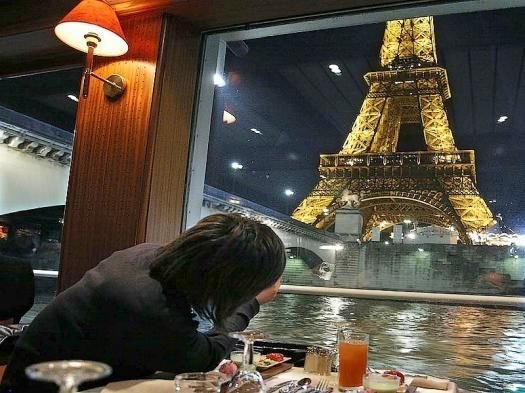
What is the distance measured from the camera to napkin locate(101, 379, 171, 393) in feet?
3.45

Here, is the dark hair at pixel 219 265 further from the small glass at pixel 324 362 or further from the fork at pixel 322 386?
the small glass at pixel 324 362

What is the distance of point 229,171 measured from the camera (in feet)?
10.8

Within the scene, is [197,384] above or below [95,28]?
below

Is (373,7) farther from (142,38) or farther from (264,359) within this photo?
(264,359)

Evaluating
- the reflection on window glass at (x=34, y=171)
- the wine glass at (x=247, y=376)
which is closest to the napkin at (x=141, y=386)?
the wine glass at (x=247, y=376)

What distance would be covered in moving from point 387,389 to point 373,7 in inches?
59.0

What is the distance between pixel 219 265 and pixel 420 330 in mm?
4250

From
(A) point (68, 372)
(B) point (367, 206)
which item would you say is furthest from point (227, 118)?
(B) point (367, 206)

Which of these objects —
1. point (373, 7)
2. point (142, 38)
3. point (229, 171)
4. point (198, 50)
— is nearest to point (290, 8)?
point (373, 7)

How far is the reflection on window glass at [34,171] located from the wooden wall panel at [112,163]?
0.60 metres

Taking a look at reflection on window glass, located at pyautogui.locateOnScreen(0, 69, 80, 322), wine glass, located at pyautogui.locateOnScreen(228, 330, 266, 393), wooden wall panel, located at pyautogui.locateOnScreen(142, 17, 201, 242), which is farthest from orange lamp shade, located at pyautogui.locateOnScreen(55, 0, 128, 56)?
wine glass, located at pyautogui.locateOnScreen(228, 330, 266, 393)

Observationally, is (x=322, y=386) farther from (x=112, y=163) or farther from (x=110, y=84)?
(x=110, y=84)

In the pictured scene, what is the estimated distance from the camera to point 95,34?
2074 millimetres

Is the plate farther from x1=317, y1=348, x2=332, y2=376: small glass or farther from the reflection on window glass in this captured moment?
the reflection on window glass
